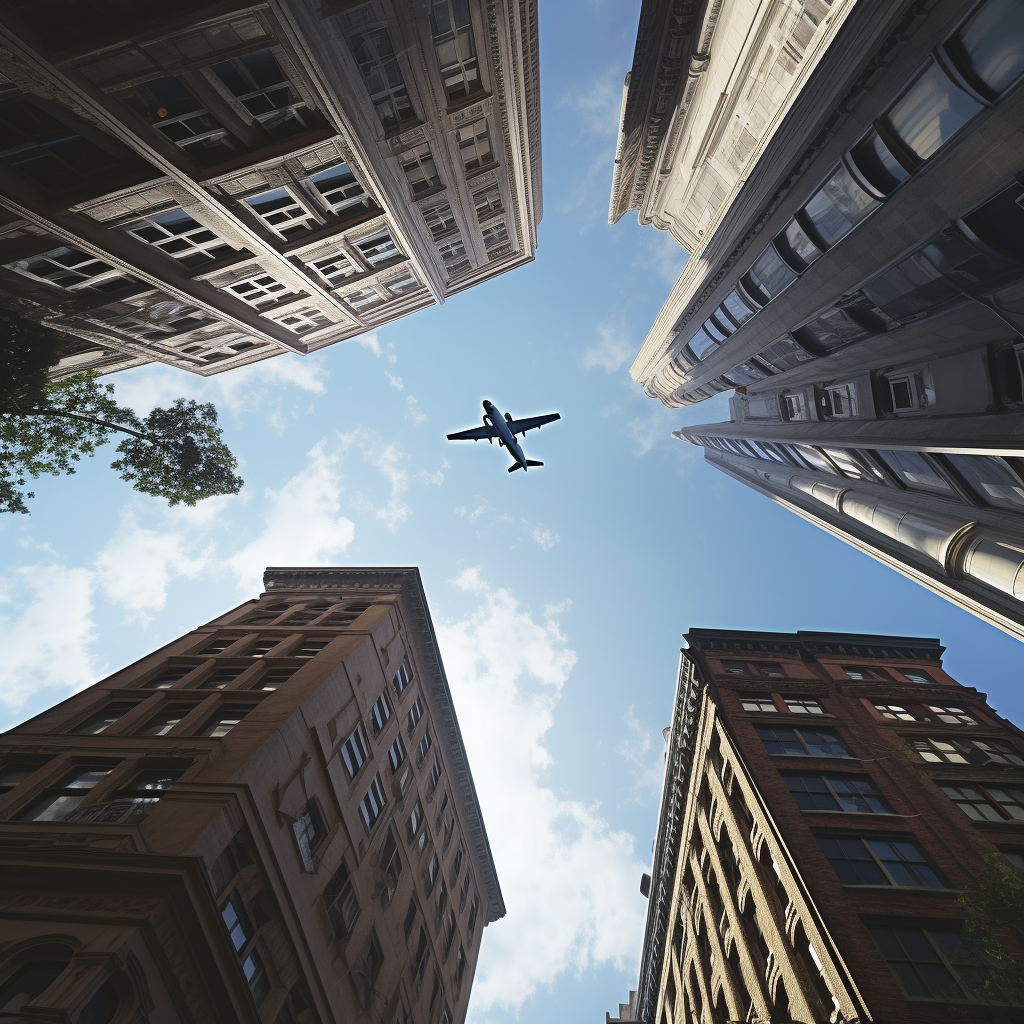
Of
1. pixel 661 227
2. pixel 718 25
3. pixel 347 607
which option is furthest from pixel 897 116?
pixel 347 607

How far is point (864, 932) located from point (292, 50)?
1383 inches

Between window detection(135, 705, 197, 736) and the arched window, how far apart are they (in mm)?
9786

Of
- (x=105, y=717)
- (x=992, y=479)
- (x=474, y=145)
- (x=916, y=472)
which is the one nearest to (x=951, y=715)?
(x=916, y=472)

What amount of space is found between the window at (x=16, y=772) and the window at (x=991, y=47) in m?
35.7

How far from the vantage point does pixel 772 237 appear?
21.7 m

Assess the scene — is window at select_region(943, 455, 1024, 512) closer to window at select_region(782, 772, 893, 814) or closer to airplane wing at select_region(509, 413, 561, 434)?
window at select_region(782, 772, 893, 814)

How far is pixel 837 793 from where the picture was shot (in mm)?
24859

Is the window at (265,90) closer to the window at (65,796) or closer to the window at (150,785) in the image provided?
the window at (150,785)

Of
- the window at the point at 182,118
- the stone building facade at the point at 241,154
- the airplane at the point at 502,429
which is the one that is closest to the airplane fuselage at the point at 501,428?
Result: the airplane at the point at 502,429

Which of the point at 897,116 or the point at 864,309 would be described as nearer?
the point at 897,116

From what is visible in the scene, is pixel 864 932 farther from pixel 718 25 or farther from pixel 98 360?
pixel 98 360

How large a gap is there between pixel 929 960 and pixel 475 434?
31250mm

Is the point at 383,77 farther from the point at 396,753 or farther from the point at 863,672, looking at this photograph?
the point at 863,672

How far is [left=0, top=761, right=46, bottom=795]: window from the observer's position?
20172 millimetres
